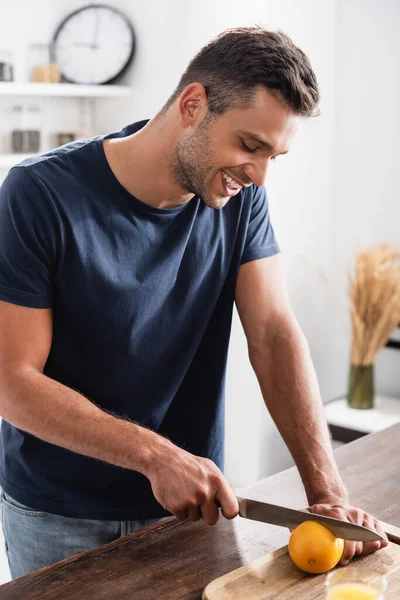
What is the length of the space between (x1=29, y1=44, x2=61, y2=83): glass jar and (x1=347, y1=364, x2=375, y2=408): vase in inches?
67.3

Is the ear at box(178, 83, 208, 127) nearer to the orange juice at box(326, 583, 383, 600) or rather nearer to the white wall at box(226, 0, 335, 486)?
the orange juice at box(326, 583, 383, 600)

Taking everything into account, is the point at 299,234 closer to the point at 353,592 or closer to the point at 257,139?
the point at 257,139

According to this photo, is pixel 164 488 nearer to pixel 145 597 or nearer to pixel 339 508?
pixel 145 597

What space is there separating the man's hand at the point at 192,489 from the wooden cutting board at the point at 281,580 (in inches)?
3.7

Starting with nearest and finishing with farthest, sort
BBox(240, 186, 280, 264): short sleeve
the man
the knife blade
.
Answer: the knife blade < the man < BBox(240, 186, 280, 264): short sleeve

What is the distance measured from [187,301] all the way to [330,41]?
224 cm

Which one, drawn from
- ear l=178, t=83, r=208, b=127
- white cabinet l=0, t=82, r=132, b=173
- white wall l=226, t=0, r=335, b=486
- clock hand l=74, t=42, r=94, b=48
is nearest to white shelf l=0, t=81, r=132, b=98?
white cabinet l=0, t=82, r=132, b=173

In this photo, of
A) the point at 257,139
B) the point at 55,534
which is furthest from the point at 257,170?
the point at 55,534

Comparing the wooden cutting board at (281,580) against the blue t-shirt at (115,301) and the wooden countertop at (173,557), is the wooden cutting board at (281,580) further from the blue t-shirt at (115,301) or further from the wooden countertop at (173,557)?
the blue t-shirt at (115,301)

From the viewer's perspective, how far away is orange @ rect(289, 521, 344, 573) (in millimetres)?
1241

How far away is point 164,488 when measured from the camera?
1255mm

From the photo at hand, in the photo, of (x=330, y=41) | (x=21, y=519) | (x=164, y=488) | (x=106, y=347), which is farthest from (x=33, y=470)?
(x=330, y=41)

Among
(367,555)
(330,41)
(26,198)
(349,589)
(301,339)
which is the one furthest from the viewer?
(330,41)

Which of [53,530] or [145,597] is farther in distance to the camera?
[53,530]
